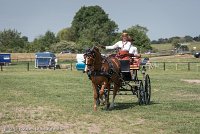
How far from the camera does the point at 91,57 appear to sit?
1303 centimetres

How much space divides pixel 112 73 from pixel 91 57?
1079 millimetres

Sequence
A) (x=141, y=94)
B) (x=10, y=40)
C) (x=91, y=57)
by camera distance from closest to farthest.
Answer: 1. (x=91, y=57)
2. (x=141, y=94)
3. (x=10, y=40)

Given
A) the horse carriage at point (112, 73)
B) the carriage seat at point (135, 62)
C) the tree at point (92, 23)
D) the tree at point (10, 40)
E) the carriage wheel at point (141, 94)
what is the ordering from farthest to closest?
the tree at point (92, 23), the tree at point (10, 40), the carriage wheel at point (141, 94), the carriage seat at point (135, 62), the horse carriage at point (112, 73)

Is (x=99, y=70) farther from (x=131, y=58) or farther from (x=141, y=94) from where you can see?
(x=141, y=94)

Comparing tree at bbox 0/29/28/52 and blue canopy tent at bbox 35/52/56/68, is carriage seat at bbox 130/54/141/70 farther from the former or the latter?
tree at bbox 0/29/28/52

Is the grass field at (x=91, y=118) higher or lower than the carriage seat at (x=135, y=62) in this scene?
lower

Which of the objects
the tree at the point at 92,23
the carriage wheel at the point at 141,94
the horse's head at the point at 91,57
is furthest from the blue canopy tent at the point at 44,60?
the tree at the point at 92,23

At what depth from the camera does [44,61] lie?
57.4 m

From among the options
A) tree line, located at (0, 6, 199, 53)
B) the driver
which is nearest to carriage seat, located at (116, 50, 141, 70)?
the driver

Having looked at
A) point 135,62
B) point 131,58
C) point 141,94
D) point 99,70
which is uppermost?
point 131,58

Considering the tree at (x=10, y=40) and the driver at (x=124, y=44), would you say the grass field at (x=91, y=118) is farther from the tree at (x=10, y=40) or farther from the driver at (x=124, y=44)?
the tree at (x=10, y=40)

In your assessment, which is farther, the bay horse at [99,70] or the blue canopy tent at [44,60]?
the blue canopy tent at [44,60]

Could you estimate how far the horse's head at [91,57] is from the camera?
13.0 m

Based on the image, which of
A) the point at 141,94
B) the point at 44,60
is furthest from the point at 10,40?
the point at 141,94
